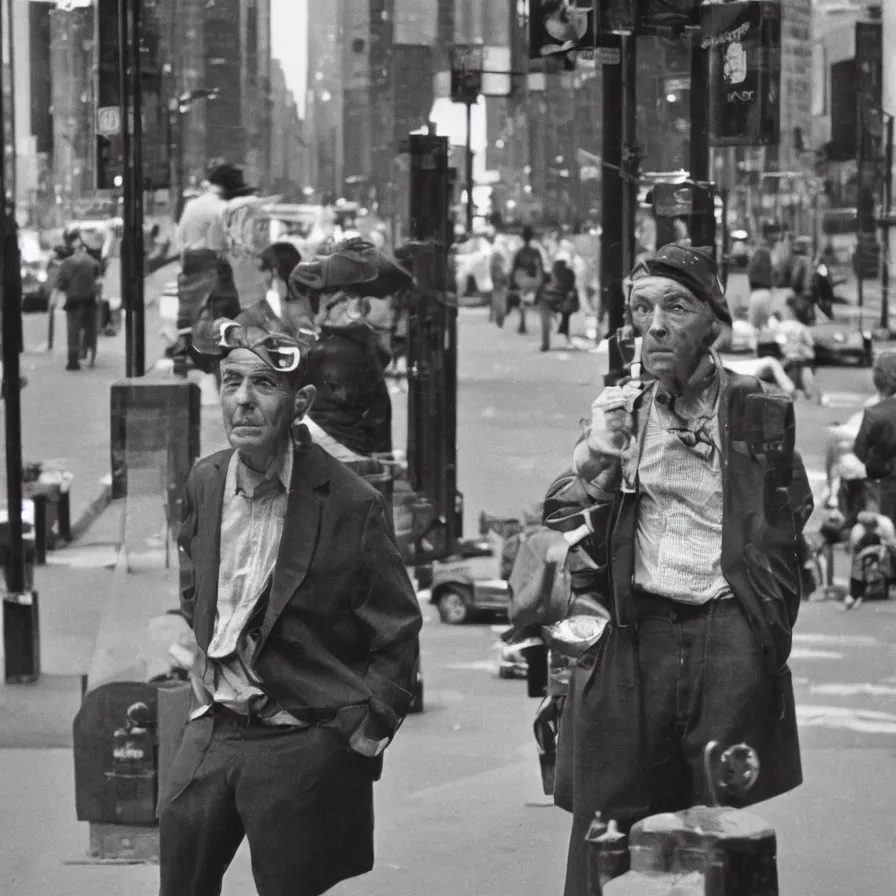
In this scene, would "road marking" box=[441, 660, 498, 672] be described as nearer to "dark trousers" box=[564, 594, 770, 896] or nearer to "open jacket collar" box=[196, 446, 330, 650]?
"dark trousers" box=[564, 594, 770, 896]

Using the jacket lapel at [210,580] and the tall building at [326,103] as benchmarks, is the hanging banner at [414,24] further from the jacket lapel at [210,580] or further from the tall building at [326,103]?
the jacket lapel at [210,580]

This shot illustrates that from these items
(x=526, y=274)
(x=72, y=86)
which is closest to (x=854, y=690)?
(x=72, y=86)

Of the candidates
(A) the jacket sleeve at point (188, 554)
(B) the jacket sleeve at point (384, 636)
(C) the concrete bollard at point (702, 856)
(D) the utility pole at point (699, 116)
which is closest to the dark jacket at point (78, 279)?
(D) the utility pole at point (699, 116)

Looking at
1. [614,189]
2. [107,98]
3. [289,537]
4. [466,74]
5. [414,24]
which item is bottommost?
[289,537]

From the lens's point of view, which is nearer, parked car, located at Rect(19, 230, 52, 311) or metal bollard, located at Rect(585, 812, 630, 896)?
metal bollard, located at Rect(585, 812, 630, 896)

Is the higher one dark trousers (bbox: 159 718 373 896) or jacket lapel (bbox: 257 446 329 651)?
jacket lapel (bbox: 257 446 329 651)

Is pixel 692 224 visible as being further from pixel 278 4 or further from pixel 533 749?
pixel 278 4

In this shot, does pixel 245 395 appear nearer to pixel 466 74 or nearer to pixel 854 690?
pixel 854 690

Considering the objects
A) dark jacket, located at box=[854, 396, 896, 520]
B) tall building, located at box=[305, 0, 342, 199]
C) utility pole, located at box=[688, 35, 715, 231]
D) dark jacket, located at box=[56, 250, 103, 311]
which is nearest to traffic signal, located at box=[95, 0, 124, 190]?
tall building, located at box=[305, 0, 342, 199]

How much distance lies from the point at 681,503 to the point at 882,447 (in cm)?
652

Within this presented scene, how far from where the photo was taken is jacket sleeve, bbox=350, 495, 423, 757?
15.1 feet

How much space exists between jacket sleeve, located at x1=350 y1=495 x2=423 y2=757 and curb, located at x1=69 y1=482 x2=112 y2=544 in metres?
8.48

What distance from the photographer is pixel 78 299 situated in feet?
66.8

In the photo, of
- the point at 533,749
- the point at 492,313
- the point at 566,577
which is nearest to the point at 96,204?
the point at 492,313
